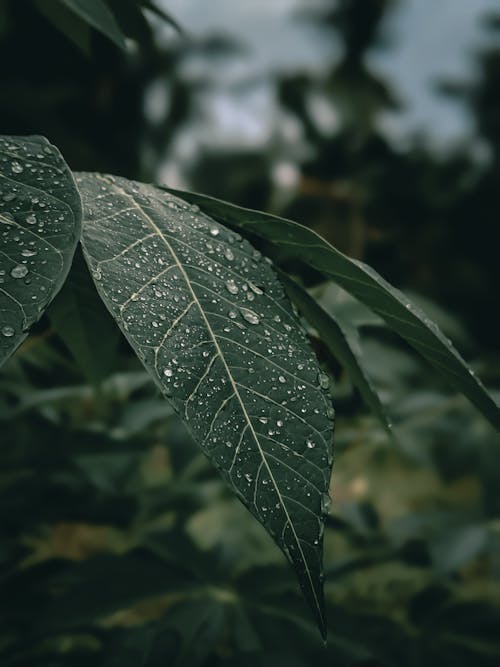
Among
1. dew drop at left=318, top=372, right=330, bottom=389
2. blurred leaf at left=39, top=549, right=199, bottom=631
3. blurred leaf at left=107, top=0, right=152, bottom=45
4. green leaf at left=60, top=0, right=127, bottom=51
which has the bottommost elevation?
blurred leaf at left=39, top=549, right=199, bottom=631

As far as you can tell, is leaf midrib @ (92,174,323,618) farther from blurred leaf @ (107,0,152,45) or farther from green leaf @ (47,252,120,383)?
blurred leaf @ (107,0,152,45)

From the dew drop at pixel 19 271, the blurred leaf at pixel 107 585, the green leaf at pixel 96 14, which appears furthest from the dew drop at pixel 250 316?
the blurred leaf at pixel 107 585

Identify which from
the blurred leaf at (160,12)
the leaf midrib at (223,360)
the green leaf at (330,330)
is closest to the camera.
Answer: the leaf midrib at (223,360)

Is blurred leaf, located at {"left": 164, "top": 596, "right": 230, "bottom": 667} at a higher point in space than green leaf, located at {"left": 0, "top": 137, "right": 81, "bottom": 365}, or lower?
lower

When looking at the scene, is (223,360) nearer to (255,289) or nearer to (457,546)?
(255,289)

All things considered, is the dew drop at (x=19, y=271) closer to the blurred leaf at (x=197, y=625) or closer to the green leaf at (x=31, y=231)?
the green leaf at (x=31, y=231)

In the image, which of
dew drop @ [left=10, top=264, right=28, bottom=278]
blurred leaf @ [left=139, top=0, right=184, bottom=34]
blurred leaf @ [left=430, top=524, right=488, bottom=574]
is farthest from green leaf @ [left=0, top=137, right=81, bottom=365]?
blurred leaf @ [left=430, top=524, right=488, bottom=574]

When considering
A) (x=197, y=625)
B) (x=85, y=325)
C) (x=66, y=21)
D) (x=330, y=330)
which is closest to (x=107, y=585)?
(x=197, y=625)
